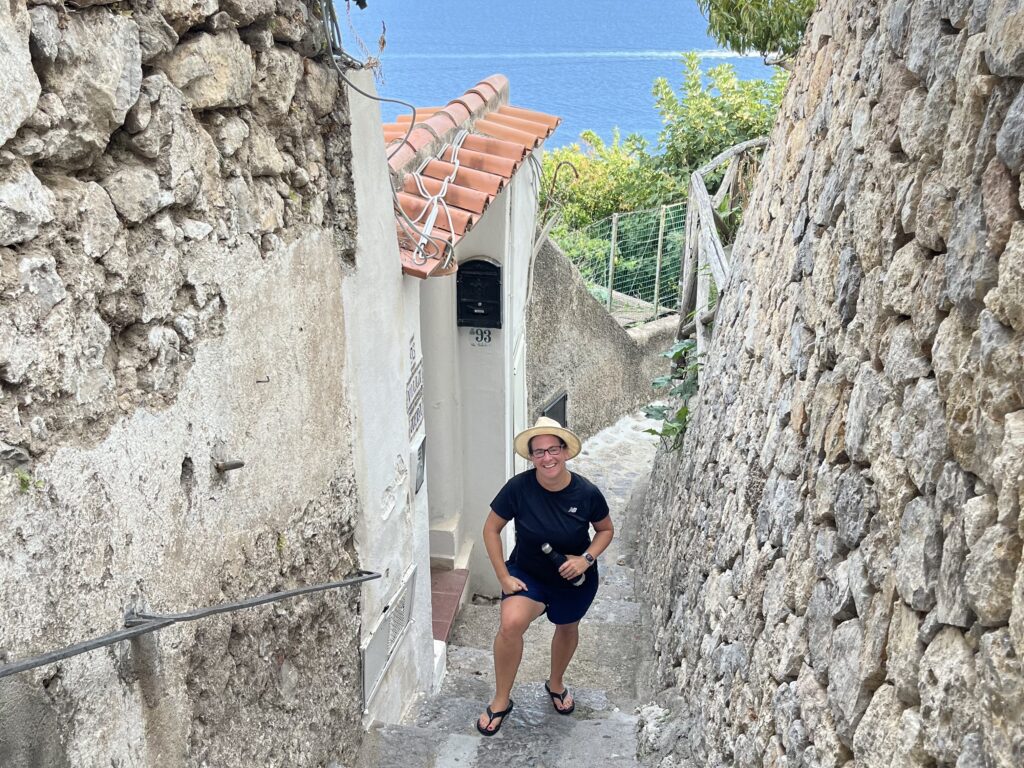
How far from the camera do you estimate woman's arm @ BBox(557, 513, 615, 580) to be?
3.93 metres

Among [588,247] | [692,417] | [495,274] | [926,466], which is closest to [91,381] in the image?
[926,466]

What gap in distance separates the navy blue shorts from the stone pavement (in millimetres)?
513

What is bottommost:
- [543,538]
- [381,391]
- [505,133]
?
[543,538]

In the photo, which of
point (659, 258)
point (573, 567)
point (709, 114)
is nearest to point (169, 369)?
point (573, 567)

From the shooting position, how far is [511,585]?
13.2 ft

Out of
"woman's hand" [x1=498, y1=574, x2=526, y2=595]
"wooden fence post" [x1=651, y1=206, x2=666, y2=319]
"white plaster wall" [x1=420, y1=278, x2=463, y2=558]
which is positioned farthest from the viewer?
"wooden fence post" [x1=651, y1=206, x2=666, y2=319]

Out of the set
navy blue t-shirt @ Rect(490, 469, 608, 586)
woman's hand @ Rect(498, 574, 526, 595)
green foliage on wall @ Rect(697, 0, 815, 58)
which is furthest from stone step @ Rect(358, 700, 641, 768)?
green foliage on wall @ Rect(697, 0, 815, 58)

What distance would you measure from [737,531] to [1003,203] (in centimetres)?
187

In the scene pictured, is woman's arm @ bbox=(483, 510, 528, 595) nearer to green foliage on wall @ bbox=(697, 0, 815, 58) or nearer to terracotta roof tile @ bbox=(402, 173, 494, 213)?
terracotta roof tile @ bbox=(402, 173, 494, 213)

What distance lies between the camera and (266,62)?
2723 mm

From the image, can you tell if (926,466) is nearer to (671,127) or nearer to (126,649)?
(126,649)

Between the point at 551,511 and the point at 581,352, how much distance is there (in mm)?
6956

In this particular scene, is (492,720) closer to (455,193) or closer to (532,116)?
(455,193)

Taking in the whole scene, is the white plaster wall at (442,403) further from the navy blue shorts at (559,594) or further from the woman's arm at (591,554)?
the woman's arm at (591,554)
